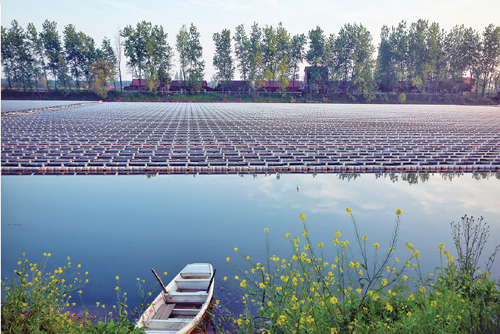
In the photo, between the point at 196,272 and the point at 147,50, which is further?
the point at 147,50

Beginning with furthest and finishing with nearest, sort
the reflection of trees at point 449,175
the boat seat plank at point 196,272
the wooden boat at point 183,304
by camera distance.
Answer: the reflection of trees at point 449,175
the boat seat plank at point 196,272
the wooden boat at point 183,304

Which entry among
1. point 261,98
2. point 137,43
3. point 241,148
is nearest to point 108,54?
point 137,43

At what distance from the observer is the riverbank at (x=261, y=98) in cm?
7994

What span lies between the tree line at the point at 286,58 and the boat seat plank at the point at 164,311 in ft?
249

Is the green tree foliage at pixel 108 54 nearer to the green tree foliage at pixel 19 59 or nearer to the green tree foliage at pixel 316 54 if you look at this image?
the green tree foliage at pixel 19 59

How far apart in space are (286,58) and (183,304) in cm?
8248

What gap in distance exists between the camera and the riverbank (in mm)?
79938

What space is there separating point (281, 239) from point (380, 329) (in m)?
7.02

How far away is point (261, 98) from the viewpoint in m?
83.8

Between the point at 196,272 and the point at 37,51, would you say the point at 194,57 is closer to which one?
the point at 37,51

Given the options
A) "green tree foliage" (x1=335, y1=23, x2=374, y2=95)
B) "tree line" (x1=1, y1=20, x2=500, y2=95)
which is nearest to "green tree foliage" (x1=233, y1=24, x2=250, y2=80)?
"tree line" (x1=1, y1=20, x2=500, y2=95)

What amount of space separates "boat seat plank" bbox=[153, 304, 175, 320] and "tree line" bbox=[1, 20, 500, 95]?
249 feet

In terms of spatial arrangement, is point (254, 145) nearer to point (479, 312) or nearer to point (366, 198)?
point (366, 198)

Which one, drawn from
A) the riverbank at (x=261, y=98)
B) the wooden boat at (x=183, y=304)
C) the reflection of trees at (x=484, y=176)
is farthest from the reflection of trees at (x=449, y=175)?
the riverbank at (x=261, y=98)
